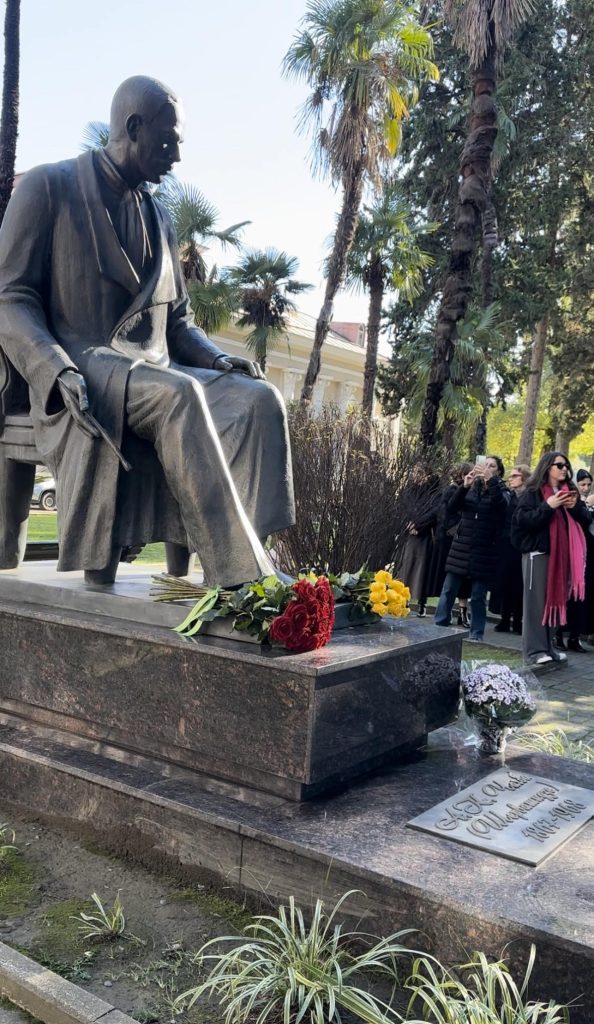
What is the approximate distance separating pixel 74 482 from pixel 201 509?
0.62 metres

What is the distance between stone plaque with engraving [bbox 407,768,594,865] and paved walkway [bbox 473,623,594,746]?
0.77 m

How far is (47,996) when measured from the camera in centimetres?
228

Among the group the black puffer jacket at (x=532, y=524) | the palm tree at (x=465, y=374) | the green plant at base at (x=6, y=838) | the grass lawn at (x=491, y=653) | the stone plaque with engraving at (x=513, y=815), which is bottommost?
the green plant at base at (x=6, y=838)

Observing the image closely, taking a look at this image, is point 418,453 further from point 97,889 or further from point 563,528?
point 97,889

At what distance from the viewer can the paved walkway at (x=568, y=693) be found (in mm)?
5793

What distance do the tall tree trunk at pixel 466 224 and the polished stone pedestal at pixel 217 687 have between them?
809 cm

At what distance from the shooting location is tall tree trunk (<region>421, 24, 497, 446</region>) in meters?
11.6

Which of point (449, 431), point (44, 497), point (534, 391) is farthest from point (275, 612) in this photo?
point (534, 391)

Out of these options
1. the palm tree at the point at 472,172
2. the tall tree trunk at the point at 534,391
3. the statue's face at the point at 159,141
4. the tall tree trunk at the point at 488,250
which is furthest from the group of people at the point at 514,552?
the tall tree trunk at the point at 534,391

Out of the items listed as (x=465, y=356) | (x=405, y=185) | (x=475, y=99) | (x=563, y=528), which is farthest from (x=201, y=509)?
(x=405, y=185)

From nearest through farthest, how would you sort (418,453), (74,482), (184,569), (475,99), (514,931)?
1. (514,931)
2. (74,482)
3. (184,569)
4. (418,453)
5. (475,99)

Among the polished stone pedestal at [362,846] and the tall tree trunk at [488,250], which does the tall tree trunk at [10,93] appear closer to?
the tall tree trunk at [488,250]

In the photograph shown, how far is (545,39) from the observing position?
2381cm

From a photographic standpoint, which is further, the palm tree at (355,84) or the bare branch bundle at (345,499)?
the palm tree at (355,84)
